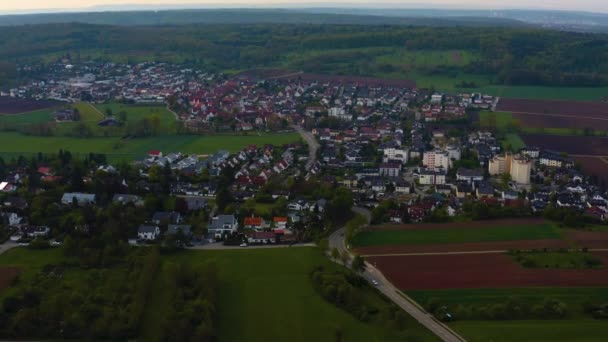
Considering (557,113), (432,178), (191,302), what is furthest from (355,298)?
(557,113)

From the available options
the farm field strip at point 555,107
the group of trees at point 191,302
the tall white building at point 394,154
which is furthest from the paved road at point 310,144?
the farm field strip at point 555,107

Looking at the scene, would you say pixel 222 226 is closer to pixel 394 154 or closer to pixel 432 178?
pixel 432 178

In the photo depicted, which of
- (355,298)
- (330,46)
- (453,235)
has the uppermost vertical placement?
(330,46)

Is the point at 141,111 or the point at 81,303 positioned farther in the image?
the point at 141,111

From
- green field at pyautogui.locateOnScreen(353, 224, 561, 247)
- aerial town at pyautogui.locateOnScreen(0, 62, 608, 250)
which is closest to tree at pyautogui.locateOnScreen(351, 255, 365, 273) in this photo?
green field at pyautogui.locateOnScreen(353, 224, 561, 247)

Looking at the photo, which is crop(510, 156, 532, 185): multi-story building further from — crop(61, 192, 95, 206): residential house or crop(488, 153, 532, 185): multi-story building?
crop(61, 192, 95, 206): residential house

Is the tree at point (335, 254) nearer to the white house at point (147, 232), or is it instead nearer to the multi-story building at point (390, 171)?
the white house at point (147, 232)

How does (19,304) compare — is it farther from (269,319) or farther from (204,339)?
(269,319)
